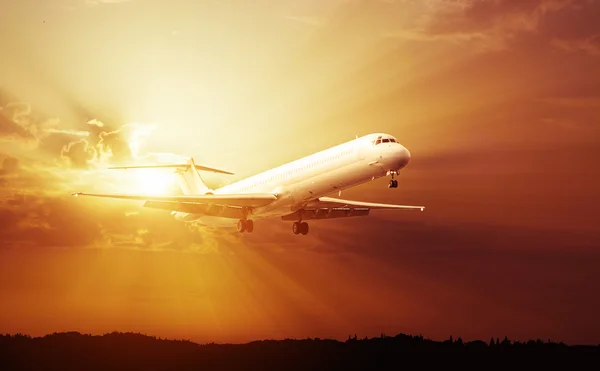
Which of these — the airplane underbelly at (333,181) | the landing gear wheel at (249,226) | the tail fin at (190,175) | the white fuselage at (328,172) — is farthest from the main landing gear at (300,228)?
the tail fin at (190,175)

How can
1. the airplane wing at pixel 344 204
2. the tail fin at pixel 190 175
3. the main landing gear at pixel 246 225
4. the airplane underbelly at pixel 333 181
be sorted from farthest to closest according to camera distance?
the tail fin at pixel 190 175, the airplane wing at pixel 344 204, the main landing gear at pixel 246 225, the airplane underbelly at pixel 333 181

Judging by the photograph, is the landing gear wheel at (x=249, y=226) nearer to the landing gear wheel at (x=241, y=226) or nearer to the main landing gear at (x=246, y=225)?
the main landing gear at (x=246, y=225)

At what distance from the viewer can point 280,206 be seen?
73.8m

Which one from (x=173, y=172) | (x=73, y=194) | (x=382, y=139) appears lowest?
(x=73, y=194)

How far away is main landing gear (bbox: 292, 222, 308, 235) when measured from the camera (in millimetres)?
80031

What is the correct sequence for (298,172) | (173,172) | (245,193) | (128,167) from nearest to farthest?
(298,172) → (245,193) → (128,167) → (173,172)

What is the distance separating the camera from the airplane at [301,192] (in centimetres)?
6519

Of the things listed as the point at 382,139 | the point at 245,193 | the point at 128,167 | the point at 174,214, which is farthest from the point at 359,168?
the point at 128,167

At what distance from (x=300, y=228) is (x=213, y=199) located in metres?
8.96

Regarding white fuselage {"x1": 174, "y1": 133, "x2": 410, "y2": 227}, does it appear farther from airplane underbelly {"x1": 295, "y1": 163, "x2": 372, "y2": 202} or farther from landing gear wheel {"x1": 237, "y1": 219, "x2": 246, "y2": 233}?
landing gear wheel {"x1": 237, "y1": 219, "x2": 246, "y2": 233}

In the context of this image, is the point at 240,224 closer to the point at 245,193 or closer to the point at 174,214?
the point at 245,193

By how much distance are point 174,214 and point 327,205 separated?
17.4m

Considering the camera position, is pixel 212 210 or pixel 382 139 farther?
pixel 212 210

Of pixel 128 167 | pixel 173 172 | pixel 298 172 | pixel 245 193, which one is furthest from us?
pixel 173 172
